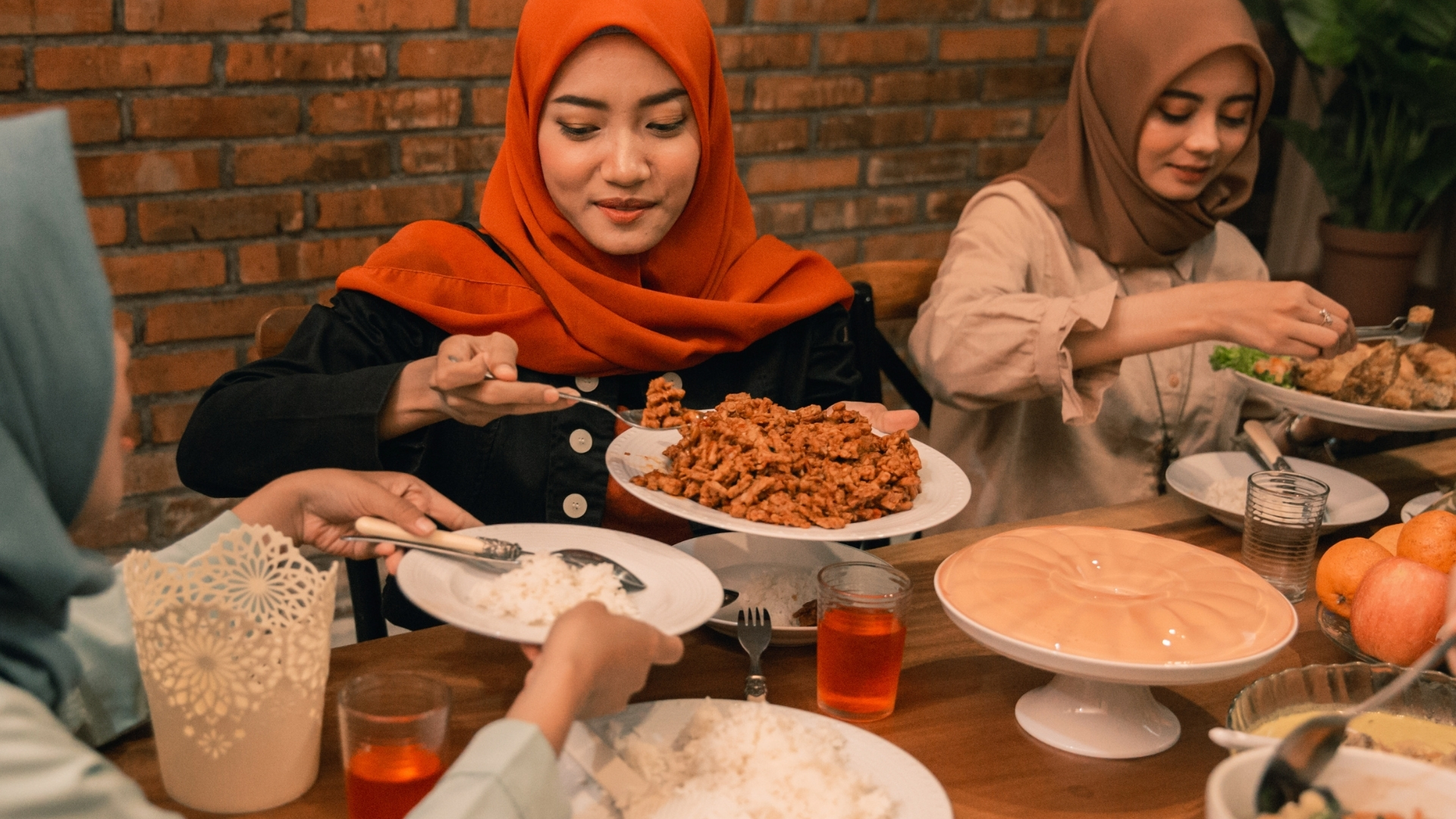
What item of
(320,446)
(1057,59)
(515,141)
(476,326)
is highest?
(1057,59)

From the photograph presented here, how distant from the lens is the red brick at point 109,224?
7.61 ft

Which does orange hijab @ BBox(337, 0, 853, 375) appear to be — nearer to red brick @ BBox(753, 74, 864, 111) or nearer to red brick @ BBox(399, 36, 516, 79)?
red brick @ BBox(399, 36, 516, 79)

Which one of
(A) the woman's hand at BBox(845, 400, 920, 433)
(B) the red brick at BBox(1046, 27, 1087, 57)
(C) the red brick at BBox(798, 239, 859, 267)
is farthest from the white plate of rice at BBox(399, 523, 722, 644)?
(B) the red brick at BBox(1046, 27, 1087, 57)

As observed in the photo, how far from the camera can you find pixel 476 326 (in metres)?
1.64

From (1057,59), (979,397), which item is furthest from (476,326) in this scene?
(1057,59)

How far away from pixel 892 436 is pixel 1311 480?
527mm

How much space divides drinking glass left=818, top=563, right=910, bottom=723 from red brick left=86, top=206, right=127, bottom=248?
6.00 ft

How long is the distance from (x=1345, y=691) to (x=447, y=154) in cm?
210

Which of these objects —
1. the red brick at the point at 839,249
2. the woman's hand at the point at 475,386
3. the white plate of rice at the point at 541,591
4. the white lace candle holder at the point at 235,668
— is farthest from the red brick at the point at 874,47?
the white lace candle holder at the point at 235,668

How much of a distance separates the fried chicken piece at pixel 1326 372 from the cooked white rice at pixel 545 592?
3.91ft

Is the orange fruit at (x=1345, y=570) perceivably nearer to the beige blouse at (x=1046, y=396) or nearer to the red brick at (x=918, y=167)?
the beige blouse at (x=1046, y=396)

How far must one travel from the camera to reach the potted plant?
3.12m

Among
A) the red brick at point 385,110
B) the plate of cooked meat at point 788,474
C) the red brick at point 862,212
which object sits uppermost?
the red brick at point 385,110

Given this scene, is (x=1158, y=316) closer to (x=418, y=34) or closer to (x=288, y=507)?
(x=288, y=507)
